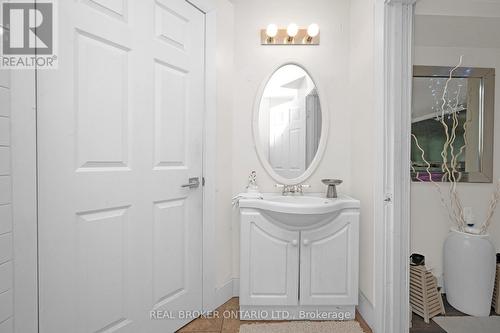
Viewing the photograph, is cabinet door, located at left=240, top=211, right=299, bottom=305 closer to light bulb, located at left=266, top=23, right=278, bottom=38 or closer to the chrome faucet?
the chrome faucet

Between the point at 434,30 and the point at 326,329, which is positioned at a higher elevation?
the point at 434,30

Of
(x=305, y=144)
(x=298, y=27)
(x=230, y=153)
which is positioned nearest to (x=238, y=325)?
(x=230, y=153)

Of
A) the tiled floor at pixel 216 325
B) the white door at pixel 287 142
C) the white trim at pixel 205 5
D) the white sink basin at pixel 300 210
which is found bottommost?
the tiled floor at pixel 216 325

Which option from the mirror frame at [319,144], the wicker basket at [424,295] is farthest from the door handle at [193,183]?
the wicker basket at [424,295]

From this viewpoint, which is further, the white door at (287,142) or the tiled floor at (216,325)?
the white door at (287,142)

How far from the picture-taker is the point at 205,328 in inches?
67.7

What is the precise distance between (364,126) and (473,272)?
1.27 metres

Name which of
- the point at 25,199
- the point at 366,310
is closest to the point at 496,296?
the point at 366,310

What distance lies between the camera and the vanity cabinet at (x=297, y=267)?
Answer: 69.9 inches

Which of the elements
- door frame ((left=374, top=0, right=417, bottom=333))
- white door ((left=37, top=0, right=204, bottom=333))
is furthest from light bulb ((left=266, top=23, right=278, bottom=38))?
door frame ((left=374, top=0, right=417, bottom=333))

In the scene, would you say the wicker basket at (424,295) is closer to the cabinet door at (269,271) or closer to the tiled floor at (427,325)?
the tiled floor at (427,325)

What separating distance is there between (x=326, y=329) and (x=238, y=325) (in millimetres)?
576

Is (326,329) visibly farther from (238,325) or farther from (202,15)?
(202,15)

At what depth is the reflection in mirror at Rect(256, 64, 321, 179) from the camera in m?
2.21
